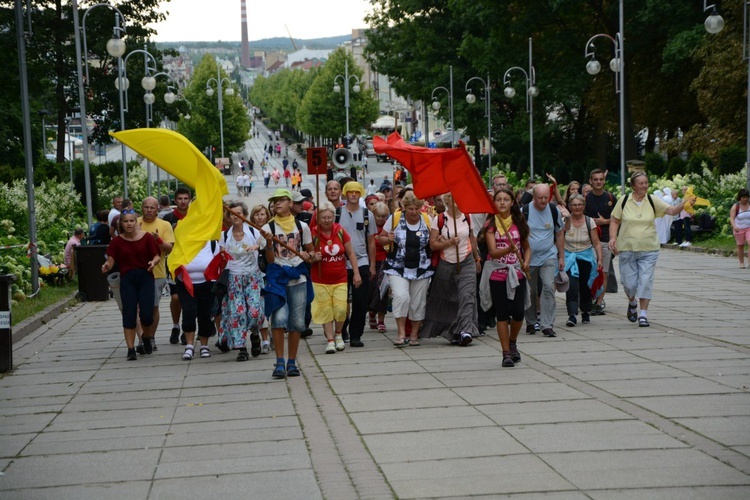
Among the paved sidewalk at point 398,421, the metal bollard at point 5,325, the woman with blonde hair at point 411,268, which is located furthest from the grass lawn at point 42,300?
the woman with blonde hair at point 411,268

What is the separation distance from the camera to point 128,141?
1149 cm

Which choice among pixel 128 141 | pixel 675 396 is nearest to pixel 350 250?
pixel 128 141

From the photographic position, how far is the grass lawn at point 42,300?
1716cm

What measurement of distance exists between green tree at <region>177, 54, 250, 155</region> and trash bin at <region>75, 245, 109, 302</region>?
88.9 m

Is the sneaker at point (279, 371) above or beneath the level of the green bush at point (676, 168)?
beneath

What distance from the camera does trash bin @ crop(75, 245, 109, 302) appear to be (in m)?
20.5

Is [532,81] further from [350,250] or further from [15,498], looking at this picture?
[15,498]

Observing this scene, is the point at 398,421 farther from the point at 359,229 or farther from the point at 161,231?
the point at 161,231

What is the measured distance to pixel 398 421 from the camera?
8602mm

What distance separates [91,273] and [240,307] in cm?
917

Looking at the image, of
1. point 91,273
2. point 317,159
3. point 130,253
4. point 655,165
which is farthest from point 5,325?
point 655,165

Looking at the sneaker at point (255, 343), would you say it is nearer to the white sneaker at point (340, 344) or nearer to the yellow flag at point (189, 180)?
the white sneaker at point (340, 344)

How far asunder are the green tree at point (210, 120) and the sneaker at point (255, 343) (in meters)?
97.5

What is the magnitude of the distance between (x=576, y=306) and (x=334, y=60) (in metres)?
106
